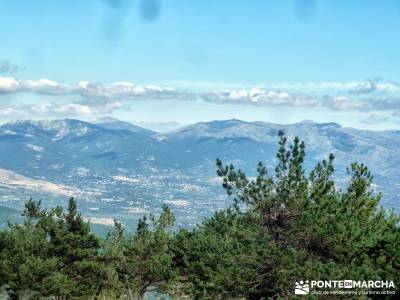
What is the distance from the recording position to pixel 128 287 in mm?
56688

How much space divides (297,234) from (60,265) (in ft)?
119

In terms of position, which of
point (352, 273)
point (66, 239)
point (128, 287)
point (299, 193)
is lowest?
point (128, 287)

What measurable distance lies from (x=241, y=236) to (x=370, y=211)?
9562 millimetres

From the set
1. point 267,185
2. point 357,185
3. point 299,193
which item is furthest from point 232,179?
point 357,185

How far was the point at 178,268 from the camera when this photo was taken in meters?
59.4

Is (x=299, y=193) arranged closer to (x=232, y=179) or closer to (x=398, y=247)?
(x=232, y=179)

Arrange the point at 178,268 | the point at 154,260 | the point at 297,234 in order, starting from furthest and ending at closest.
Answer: the point at 178,268, the point at 154,260, the point at 297,234

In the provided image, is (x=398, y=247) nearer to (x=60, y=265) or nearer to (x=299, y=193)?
(x=299, y=193)

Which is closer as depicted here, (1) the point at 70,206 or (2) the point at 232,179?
(2) the point at 232,179

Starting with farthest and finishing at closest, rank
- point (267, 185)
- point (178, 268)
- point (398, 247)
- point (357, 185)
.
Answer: point (178, 268)
point (357, 185)
point (267, 185)
point (398, 247)

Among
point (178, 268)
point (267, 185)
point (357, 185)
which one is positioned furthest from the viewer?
point (178, 268)

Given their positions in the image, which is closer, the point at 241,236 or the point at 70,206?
the point at 241,236

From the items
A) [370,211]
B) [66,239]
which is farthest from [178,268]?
[370,211]

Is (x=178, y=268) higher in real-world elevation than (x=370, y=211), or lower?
lower
